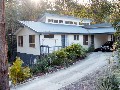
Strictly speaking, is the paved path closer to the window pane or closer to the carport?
the window pane

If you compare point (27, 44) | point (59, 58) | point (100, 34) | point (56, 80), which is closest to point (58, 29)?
point (27, 44)

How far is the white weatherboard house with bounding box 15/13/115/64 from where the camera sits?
27539 millimetres

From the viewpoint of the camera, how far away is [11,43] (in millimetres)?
34750

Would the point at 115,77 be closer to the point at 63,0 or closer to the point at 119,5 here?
the point at 119,5

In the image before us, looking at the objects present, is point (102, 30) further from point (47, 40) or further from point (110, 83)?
point (110, 83)

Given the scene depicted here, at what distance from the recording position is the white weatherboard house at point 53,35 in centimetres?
2754

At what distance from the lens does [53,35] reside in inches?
1124

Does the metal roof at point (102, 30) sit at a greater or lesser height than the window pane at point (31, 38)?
greater

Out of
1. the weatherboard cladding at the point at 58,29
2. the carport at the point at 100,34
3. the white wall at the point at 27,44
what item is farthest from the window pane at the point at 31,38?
the carport at the point at 100,34

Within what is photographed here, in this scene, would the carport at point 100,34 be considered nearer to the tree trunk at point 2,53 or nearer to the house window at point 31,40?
the house window at point 31,40

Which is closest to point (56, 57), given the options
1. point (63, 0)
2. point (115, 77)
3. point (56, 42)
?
point (56, 42)

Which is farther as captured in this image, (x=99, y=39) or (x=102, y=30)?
(x=99, y=39)

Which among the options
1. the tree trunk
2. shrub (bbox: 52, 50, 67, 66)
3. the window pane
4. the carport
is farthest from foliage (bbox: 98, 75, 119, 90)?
the carport

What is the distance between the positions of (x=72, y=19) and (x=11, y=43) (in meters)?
9.12
